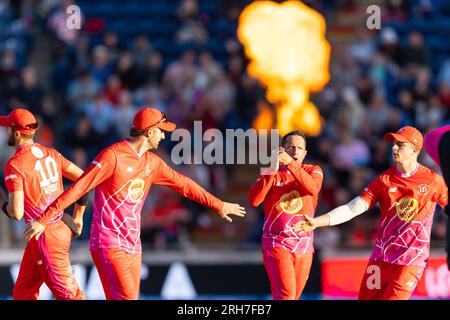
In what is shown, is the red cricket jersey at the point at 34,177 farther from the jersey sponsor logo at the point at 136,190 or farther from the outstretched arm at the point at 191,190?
the outstretched arm at the point at 191,190

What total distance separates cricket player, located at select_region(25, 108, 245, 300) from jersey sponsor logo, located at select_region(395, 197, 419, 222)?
2.28 meters

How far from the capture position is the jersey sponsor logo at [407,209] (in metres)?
12.0

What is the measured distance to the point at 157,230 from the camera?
1822 centimetres

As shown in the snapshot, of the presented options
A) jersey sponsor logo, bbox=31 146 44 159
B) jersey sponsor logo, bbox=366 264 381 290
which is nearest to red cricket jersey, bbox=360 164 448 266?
jersey sponsor logo, bbox=366 264 381 290

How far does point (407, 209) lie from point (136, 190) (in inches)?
100

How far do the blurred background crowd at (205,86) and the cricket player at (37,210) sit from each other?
5323 mm

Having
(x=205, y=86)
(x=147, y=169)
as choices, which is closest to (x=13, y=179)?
(x=147, y=169)

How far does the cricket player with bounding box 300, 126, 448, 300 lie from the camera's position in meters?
11.9

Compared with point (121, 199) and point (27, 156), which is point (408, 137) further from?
point (27, 156)

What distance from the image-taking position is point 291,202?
12.4 metres

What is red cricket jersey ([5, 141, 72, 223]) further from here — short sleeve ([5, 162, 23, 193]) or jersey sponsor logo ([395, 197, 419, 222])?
jersey sponsor logo ([395, 197, 419, 222])
